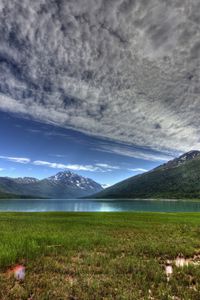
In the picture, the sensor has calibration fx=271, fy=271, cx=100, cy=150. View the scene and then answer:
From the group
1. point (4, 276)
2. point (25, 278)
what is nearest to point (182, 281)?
point (25, 278)

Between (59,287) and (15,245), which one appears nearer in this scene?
(59,287)

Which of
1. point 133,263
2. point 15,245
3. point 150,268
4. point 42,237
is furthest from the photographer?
point 42,237

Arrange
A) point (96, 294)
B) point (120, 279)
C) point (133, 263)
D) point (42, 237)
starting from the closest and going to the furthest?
1. point (96, 294)
2. point (120, 279)
3. point (133, 263)
4. point (42, 237)

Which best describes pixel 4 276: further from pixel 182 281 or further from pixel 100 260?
pixel 182 281

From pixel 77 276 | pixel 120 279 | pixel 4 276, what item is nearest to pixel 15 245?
pixel 4 276

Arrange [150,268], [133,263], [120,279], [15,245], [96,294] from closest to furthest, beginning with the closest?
[96,294]
[120,279]
[150,268]
[133,263]
[15,245]

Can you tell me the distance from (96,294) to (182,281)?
4235 mm

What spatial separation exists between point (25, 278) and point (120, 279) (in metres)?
4.21

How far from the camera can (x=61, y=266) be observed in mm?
14117

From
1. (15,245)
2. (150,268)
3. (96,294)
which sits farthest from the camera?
(15,245)

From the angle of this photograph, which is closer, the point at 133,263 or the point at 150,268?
the point at 150,268

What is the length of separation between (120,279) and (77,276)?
2.02 metres

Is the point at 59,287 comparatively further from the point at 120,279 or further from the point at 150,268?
the point at 150,268

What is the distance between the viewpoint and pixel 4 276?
12.4 m
